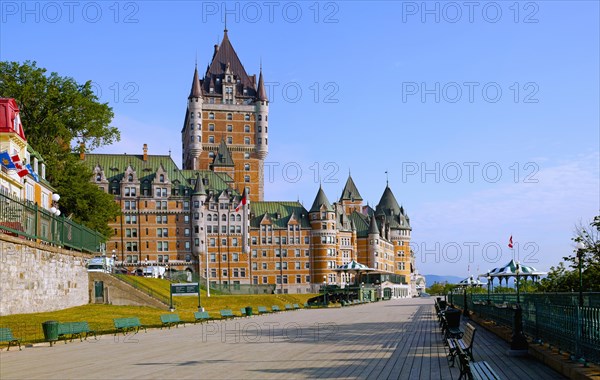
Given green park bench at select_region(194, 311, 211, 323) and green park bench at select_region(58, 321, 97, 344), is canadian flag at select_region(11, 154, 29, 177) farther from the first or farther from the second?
green park bench at select_region(58, 321, 97, 344)

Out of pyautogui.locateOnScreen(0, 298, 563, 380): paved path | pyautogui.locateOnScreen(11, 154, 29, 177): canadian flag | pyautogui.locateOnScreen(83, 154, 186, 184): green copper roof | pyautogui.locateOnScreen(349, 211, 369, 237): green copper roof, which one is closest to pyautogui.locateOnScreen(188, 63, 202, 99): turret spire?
pyautogui.locateOnScreen(83, 154, 186, 184): green copper roof

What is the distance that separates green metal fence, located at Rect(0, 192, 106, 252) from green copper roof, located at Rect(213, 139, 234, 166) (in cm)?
10107

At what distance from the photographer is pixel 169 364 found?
17.2 m

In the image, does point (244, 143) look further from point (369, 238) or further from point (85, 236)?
point (85, 236)

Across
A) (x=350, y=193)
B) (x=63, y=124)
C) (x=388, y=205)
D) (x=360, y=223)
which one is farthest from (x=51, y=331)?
(x=388, y=205)

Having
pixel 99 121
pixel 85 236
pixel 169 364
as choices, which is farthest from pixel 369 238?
pixel 169 364

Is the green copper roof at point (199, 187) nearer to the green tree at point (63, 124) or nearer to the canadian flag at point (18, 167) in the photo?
the green tree at point (63, 124)

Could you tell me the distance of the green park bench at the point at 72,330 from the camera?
23.7 meters

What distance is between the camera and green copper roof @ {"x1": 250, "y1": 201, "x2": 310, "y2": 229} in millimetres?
135250

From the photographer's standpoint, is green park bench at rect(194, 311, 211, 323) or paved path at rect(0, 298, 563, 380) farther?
green park bench at rect(194, 311, 211, 323)

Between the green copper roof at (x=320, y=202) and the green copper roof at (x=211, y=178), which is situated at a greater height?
the green copper roof at (x=211, y=178)

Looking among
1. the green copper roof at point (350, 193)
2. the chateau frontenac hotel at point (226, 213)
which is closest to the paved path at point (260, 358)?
the chateau frontenac hotel at point (226, 213)

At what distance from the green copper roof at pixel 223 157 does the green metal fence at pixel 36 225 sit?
101 metres

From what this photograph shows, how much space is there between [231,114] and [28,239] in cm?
11978
